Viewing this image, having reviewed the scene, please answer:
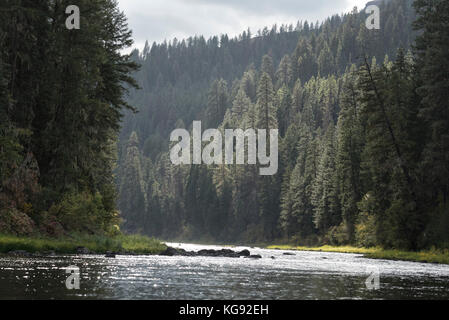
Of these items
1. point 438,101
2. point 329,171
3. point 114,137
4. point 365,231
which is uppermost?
point 438,101

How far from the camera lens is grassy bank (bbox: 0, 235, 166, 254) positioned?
114ft

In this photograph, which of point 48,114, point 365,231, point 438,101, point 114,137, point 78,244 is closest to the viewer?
point 78,244

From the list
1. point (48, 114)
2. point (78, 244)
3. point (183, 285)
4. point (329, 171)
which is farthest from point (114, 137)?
point (329, 171)

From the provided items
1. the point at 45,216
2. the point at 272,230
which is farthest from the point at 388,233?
the point at 272,230

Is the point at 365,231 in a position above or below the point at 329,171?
below

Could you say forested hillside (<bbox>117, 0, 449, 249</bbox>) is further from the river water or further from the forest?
the river water

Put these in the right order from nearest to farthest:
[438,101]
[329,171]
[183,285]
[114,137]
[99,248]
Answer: [183,285]
[99,248]
[438,101]
[114,137]
[329,171]

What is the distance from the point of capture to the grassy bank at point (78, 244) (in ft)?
114

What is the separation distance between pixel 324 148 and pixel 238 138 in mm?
29386

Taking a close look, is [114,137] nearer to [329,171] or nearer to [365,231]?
[365,231]

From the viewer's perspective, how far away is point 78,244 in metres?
40.9

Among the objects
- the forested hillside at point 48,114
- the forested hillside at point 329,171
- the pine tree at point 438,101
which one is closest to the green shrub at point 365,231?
the forested hillside at point 329,171

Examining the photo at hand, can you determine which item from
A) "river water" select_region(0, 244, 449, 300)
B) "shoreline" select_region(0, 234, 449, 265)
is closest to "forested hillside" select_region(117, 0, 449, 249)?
"shoreline" select_region(0, 234, 449, 265)

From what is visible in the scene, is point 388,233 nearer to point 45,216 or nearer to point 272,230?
point 45,216
